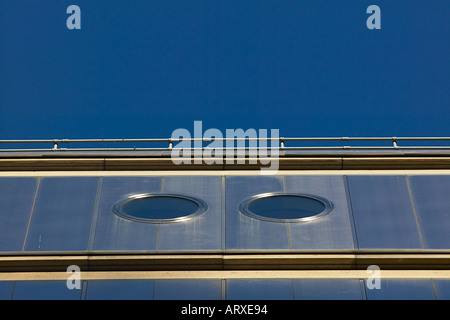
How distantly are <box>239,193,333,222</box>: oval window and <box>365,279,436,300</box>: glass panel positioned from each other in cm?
268

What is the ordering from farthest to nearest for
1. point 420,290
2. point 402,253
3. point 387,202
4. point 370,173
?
point 370,173 → point 387,202 → point 402,253 → point 420,290

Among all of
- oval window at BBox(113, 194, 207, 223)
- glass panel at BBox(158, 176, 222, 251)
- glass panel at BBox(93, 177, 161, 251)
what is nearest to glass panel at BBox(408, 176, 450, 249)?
glass panel at BBox(158, 176, 222, 251)

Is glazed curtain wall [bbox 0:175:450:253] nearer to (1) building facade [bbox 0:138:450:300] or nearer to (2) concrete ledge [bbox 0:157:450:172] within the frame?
(1) building facade [bbox 0:138:450:300]

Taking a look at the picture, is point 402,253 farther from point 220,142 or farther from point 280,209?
point 220,142

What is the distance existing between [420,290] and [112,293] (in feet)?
23.0

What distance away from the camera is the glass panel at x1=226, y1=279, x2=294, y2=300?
49.2ft

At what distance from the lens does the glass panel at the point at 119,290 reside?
49.5 feet

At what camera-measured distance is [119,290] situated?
1529 cm

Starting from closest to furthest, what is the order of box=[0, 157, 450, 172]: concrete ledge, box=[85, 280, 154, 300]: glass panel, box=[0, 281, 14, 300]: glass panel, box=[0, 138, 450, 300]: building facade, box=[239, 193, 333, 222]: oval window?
box=[85, 280, 154, 300]: glass panel → box=[0, 281, 14, 300]: glass panel → box=[0, 138, 450, 300]: building facade → box=[239, 193, 333, 222]: oval window → box=[0, 157, 450, 172]: concrete ledge

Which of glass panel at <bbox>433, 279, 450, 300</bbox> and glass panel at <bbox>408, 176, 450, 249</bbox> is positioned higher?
glass panel at <bbox>408, 176, 450, 249</bbox>

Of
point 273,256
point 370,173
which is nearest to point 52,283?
point 273,256

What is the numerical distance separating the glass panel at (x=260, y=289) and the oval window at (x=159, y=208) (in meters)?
2.57

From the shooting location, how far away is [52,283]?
1557 centimetres

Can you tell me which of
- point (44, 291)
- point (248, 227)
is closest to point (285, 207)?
point (248, 227)
